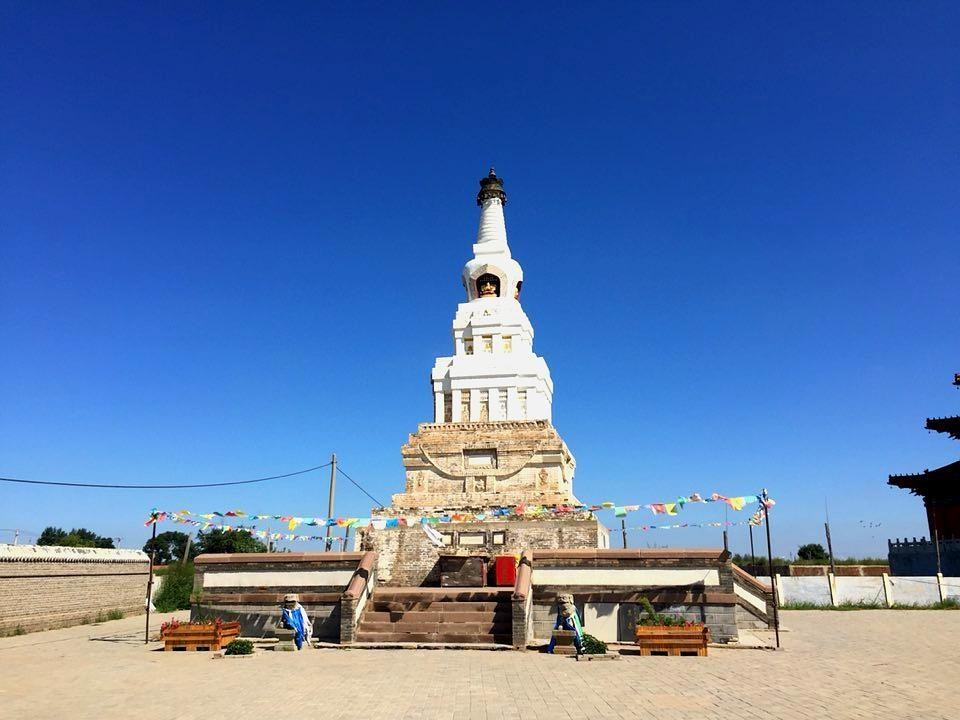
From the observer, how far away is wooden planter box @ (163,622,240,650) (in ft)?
55.2

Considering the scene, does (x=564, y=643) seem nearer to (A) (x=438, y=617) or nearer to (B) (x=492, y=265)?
(A) (x=438, y=617)

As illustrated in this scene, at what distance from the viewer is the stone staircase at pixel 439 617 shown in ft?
57.7

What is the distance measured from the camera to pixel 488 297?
45.3 metres

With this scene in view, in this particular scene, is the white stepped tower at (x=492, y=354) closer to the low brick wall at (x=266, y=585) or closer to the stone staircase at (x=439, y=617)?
the stone staircase at (x=439, y=617)

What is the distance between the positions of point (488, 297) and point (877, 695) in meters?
35.7

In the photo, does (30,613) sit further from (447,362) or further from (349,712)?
(447,362)

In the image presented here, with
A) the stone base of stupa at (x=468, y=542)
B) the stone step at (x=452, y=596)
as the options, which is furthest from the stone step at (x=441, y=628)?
the stone base of stupa at (x=468, y=542)

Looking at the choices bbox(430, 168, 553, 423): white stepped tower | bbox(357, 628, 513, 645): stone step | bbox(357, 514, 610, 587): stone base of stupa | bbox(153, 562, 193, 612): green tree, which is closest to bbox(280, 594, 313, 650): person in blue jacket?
bbox(357, 628, 513, 645): stone step

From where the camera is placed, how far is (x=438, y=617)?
18.2m

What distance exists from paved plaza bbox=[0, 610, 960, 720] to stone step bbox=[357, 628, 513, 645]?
3.43 feet

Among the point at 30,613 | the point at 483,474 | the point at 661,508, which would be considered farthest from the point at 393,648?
the point at 483,474

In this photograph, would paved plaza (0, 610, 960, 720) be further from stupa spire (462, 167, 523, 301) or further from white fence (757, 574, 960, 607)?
stupa spire (462, 167, 523, 301)

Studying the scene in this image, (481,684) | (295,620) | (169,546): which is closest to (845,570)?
(295,620)

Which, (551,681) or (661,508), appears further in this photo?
(661,508)
